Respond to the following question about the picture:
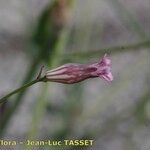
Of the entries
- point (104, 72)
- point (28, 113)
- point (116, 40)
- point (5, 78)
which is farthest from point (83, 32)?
point (116, 40)

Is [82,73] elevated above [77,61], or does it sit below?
below

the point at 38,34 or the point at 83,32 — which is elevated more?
the point at 83,32

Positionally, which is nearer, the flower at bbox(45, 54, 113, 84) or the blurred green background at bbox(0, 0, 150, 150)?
the flower at bbox(45, 54, 113, 84)

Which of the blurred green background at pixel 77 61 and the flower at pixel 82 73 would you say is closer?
the flower at pixel 82 73

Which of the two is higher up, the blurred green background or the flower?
the blurred green background

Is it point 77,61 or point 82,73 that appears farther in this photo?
point 77,61

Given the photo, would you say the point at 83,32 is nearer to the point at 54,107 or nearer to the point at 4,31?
the point at 54,107

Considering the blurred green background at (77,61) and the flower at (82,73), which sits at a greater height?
the blurred green background at (77,61)

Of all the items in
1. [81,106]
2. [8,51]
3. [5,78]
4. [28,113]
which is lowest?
[81,106]

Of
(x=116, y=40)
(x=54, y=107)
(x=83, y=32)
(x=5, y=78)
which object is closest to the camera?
(x=83, y=32)

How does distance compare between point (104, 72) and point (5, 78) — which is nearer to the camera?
point (104, 72)

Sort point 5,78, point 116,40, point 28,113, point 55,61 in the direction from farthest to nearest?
point 116,40 → point 5,78 → point 28,113 → point 55,61
